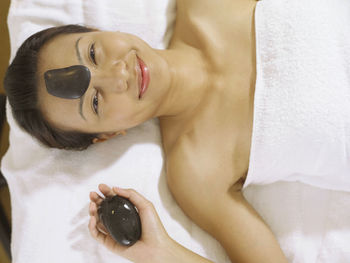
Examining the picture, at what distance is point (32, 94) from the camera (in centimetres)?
99

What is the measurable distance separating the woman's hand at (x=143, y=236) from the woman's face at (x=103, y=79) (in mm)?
222

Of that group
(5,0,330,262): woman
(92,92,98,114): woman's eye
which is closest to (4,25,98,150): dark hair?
(5,0,330,262): woman

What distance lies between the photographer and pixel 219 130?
1071 millimetres

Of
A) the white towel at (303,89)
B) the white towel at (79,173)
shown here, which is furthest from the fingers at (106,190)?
the white towel at (303,89)

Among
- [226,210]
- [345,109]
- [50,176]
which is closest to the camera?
[345,109]

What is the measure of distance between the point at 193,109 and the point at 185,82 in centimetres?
10

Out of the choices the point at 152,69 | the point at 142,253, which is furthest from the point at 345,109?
the point at 142,253

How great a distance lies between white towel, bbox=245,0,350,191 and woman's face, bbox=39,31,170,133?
0.31 meters

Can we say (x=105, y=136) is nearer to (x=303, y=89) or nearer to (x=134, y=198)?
(x=134, y=198)

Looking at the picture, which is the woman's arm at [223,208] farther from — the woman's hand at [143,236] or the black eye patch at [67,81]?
the black eye patch at [67,81]

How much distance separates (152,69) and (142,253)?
0.52 meters

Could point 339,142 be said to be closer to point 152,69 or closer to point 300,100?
point 300,100

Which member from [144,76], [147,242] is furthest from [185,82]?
[147,242]

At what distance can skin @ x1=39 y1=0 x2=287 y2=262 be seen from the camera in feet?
3.13
